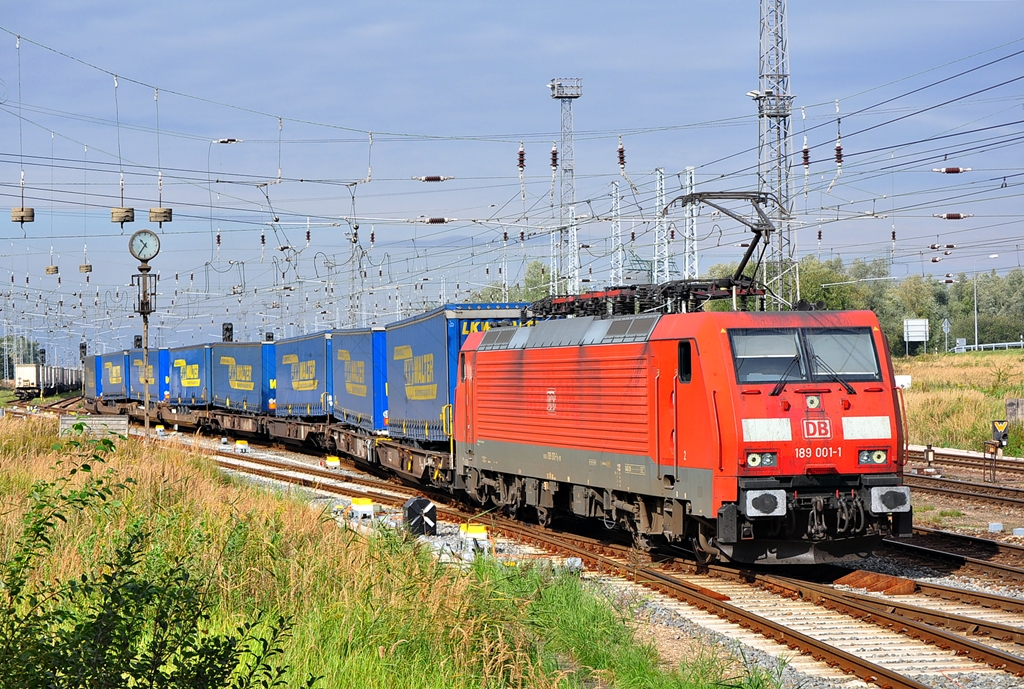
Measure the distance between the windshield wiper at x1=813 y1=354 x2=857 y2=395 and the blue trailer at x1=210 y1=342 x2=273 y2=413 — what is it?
2849 centimetres

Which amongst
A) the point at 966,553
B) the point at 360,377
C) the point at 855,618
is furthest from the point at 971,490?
the point at 360,377

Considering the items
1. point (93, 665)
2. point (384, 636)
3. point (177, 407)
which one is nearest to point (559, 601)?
point (384, 636)

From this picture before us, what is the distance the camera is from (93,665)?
6000 mm

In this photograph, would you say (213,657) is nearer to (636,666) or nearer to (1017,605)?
(636,666)

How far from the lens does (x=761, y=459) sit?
1208 centimetres

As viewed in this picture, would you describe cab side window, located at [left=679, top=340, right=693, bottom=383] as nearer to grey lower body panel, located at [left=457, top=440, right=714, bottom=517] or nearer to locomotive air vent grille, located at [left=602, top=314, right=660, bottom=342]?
locomotive air vent grille, located at [left=602, top=314, right=660, bottom=342]

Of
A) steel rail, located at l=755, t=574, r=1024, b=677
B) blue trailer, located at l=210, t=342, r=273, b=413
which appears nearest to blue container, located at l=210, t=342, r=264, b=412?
blue trailer, located at l=210, t=342, r=273, b=413

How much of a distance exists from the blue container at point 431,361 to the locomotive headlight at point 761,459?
868cm

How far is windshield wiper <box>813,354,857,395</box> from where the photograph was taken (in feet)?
41.2

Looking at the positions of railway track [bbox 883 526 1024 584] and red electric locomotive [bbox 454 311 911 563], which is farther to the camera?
Answer: railway track [bbox 883 526 1024 584]

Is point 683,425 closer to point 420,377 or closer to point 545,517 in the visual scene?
point 545,517

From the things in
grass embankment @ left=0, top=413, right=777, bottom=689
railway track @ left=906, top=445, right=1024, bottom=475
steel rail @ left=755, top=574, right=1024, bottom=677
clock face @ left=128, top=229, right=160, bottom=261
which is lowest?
railway track @ left=906, top=445, right=1024, bottom=475

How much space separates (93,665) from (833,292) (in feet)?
221

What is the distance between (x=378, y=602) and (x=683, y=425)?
16.3 ft
